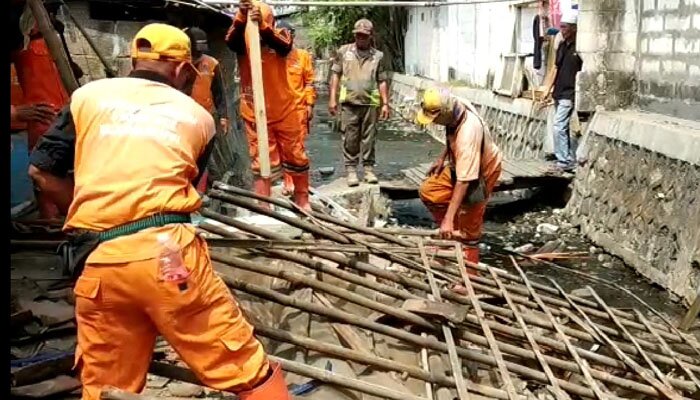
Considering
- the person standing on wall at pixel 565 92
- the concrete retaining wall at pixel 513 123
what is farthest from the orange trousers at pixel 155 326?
the concrete retaining wall at pixel 513 123

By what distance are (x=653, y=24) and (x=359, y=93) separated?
11.9 ft

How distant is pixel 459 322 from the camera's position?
449 cm

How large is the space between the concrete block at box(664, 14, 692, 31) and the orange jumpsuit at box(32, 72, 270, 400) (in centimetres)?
748

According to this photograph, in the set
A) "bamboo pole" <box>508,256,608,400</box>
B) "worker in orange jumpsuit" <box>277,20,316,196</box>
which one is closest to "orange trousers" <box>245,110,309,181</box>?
"worker in orange jumpsuit" <box>277,20,316,196</box>

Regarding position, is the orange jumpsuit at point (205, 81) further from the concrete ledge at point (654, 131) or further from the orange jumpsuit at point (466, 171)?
the concrete ledge at point (654, 131)

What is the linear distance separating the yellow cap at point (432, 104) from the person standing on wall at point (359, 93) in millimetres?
3687

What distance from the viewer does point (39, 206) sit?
5.82 m

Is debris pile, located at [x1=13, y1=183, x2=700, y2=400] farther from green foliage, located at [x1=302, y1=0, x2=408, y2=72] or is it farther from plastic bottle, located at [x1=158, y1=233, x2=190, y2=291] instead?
green foliage, located at [x1=302, y1=0, x2=408, y2=72]

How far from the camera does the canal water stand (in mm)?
8203

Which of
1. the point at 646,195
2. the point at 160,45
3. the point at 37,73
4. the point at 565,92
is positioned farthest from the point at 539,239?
the point at 160,45

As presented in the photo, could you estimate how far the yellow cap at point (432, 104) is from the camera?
6.56 meters

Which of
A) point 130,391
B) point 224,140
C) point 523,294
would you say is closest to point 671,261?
point 523,294

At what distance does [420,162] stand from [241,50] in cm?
887

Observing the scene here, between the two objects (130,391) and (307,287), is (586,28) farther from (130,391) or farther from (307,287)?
(130,391)
